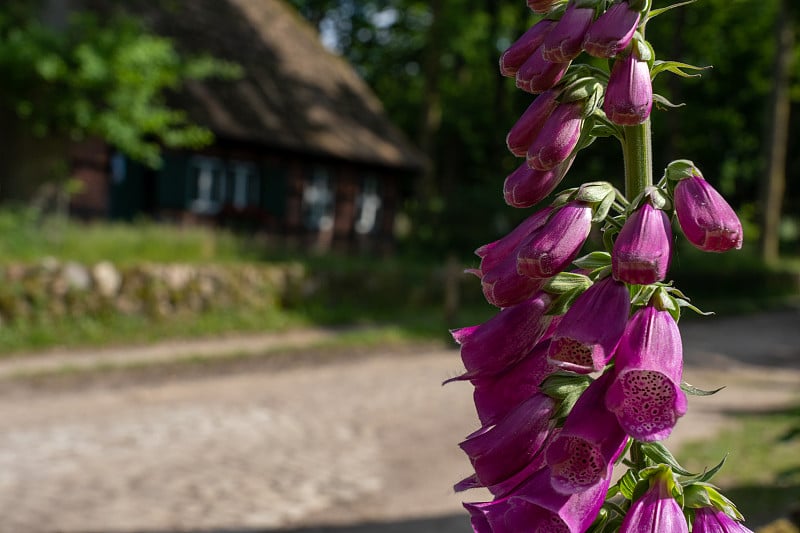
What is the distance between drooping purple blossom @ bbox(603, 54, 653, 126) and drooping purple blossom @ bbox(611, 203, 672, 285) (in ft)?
0.48

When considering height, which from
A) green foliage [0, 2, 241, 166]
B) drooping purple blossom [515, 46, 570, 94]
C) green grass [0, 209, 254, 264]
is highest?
green foliage [0, 2, 241, 166]

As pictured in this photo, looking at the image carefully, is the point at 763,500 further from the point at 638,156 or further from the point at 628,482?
the point at 638,156

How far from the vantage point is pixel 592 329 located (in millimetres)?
1258

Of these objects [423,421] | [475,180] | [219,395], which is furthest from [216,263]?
[475,180]

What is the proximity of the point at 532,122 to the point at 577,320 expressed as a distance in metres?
0.37

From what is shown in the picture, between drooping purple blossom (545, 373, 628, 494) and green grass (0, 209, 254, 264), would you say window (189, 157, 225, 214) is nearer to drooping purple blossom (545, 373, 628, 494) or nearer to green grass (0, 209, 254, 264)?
green grass (0, 209, 254, 264)

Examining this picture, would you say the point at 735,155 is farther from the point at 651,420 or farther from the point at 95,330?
the point at 651,420

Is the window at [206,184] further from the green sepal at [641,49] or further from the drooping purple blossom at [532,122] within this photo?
the green sepal at [641,49]

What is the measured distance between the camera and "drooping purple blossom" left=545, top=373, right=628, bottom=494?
1243 mm

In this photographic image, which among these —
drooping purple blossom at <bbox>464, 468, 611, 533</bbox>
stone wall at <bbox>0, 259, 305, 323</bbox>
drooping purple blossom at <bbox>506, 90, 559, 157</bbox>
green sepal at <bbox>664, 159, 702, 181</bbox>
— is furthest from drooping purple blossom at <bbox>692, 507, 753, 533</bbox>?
stone wall at <bbox>0, 259, 305, 323</bbox>

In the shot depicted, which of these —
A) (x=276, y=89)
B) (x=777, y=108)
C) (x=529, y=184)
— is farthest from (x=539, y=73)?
(x=777, y=108)

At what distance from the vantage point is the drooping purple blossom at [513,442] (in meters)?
1.35

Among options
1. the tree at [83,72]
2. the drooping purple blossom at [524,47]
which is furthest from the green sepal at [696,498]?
the tree at [83,72]

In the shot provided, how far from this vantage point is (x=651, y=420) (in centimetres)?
121
